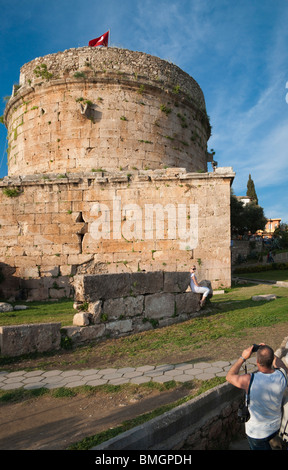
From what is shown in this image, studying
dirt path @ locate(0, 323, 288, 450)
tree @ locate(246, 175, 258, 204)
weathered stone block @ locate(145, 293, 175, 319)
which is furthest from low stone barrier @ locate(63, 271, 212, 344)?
tree @ locate(246, 175, 258, 204)

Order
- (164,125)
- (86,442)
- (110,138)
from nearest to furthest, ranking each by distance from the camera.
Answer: (86,442) < (110,138) < (164,125)

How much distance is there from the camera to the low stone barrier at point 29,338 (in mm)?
5445

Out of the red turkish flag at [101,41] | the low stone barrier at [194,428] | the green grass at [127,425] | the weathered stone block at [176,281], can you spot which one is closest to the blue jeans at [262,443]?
the low stone barrier at [194,428]

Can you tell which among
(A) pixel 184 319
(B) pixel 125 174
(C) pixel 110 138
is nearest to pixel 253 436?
(A) pixel 184 319

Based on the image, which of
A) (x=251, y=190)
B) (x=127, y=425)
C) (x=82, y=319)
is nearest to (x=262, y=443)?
(x=127, y=425)

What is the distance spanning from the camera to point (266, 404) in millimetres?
3191

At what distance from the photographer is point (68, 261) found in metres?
12.4

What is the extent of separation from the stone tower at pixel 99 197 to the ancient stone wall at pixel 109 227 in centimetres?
4

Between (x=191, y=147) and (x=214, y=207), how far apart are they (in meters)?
5.20

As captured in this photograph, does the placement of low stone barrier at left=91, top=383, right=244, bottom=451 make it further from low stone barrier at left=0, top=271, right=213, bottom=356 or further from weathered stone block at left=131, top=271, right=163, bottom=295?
weathered stone block at left=131, top=271, right=163, bottom=295

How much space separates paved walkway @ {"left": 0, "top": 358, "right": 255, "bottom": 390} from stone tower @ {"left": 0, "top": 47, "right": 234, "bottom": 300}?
23.6ft

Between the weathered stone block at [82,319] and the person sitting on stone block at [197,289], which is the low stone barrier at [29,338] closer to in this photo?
the weathered stone block at [82,319]

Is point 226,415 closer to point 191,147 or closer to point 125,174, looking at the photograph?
point 125,174
